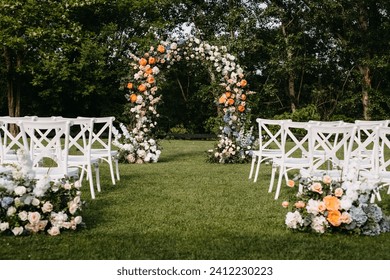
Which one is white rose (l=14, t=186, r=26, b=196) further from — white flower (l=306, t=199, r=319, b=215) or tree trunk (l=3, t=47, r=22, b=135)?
tree trunk (l=3, t=47, r=22, b=135)

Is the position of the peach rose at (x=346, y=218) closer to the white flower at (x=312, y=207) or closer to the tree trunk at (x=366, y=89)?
the white flower at (x=312, y=207)

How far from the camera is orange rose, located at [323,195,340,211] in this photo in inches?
211

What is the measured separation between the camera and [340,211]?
541 cm

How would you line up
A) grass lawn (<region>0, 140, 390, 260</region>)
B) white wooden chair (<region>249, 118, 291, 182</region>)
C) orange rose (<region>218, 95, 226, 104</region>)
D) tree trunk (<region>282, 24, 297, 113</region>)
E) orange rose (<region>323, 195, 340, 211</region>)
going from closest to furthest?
grass lawn (<region>0, 140, 390, 260</region>)
orange rose (<region>323, 195, 340, 211</region>)
white wooden chair (<region>249, 118, 291, 182</region>)
orange rose (<region>218, 95, 226, 104</region>)
tree trunk (<region>282, 24, 297, 113</region>)

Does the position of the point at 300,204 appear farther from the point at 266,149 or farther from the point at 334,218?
the point at 266,149

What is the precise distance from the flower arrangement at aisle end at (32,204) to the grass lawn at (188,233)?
4.9 inches

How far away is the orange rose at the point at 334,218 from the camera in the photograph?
5.32 meters

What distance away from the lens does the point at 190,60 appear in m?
14.1

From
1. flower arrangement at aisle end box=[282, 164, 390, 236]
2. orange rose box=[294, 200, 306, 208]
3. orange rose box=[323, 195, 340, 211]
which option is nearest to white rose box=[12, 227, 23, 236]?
flower arrangement at aisle end box=[282, 164, 390, 236]

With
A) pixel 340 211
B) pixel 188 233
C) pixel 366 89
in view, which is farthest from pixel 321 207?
pixel 366 89

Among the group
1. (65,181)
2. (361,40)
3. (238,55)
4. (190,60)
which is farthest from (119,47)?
(65,181)

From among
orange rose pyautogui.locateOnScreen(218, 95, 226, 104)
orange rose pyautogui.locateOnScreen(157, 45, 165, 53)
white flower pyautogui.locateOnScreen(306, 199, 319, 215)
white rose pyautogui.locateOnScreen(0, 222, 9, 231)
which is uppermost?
orange rose pyautogui.locateOnScreen(157, 45, 165, 53)
